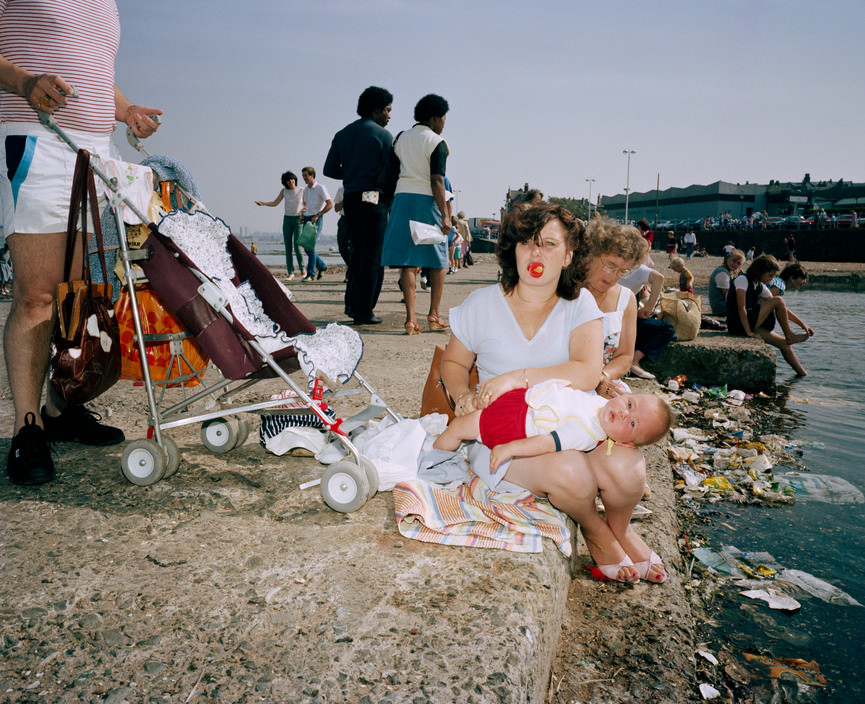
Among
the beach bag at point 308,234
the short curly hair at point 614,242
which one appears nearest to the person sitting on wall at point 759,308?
the short curly hair at point 614,242

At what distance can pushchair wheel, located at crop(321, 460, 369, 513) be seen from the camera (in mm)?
2211

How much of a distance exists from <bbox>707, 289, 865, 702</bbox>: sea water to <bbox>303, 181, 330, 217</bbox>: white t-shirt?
7468 mm

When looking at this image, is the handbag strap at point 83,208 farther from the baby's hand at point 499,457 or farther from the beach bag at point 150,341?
the baby's hand at point 499,457

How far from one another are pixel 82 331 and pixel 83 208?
496 mm

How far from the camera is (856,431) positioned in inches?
188

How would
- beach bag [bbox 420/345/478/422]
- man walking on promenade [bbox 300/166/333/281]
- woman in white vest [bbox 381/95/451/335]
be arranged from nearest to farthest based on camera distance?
beach bag [bbox 420/345/478/422]
woman in white vest [bbox 381/95/451/335]
man walking on promenade [bbox 300/166/333/281]

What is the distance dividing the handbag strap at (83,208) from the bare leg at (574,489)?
6.05 feet

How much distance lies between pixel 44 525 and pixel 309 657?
3.97 ft

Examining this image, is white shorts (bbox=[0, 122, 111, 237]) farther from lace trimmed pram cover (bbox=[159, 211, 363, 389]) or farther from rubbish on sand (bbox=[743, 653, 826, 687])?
rubbish on sand (bbox=[743, 653, 826, 687])

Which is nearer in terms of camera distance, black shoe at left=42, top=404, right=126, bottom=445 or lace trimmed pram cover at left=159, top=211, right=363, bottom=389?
lace trimmed pram cover at left=159, top=211, right=363, bottom=389

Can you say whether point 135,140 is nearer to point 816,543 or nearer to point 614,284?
point 614,284

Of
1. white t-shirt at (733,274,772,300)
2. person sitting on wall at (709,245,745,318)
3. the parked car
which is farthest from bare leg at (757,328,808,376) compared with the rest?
the parked car

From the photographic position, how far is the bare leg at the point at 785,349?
6715 millimetres

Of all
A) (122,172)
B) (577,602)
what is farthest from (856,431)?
(122,172)
